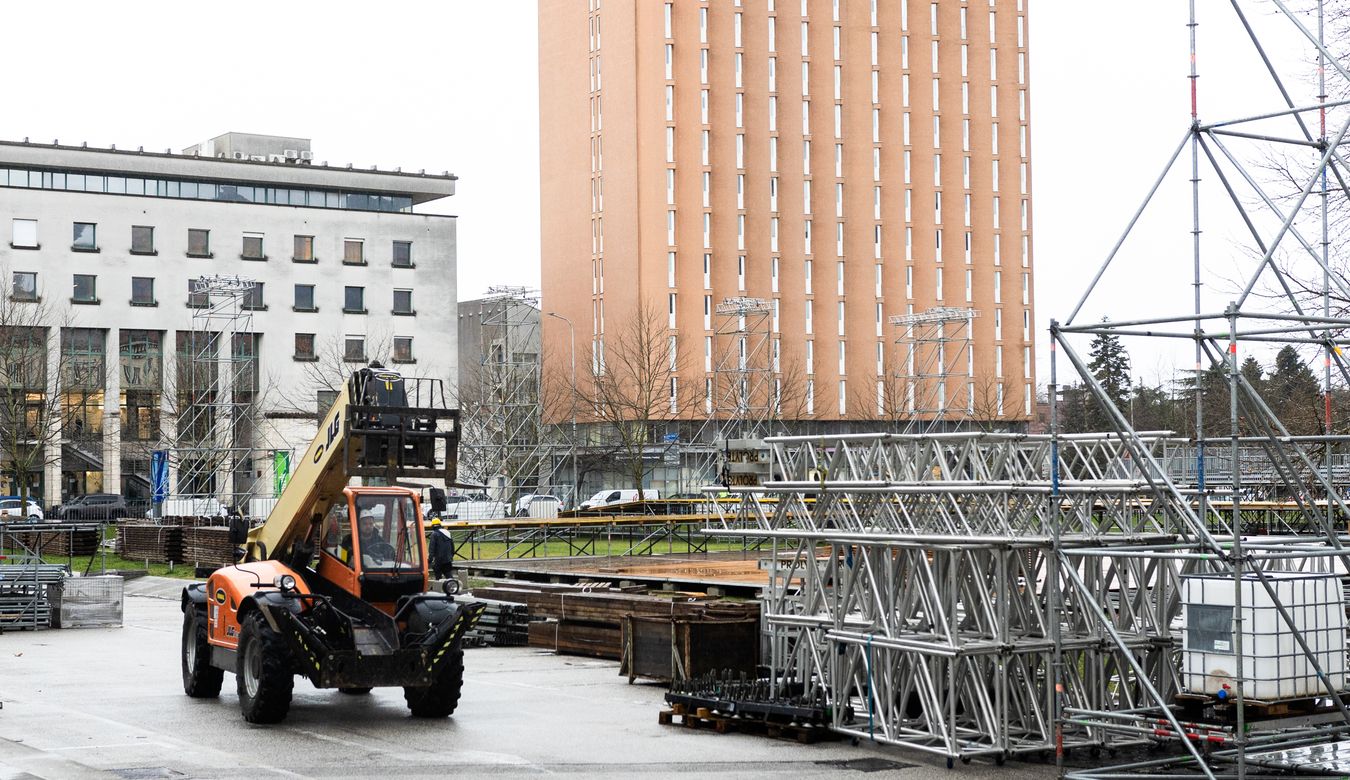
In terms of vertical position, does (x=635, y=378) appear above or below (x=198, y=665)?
above

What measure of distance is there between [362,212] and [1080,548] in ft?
228

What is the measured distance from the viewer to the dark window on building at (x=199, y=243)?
7550cm

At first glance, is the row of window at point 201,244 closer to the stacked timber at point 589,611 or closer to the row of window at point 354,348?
the row of window at point 354,348

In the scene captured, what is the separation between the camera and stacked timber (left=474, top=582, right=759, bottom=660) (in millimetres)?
20766

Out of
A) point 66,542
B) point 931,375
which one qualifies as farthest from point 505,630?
point 931,375

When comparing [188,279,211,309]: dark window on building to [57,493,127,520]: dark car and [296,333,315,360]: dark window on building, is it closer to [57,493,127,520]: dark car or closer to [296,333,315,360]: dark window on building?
[296,333,315,360]: dark window on building

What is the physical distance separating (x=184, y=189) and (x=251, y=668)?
222 ft

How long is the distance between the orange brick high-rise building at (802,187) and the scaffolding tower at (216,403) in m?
17.7

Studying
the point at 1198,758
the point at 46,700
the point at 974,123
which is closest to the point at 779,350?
the point at 974,123

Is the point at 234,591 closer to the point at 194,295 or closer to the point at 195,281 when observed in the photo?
the point at 194,295

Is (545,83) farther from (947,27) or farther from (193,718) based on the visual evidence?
(193,718)

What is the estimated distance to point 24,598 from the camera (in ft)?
92.1

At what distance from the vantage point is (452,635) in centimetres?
1622

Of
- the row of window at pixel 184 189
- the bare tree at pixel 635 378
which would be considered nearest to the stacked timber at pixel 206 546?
the bare tree at pixel 635 378
